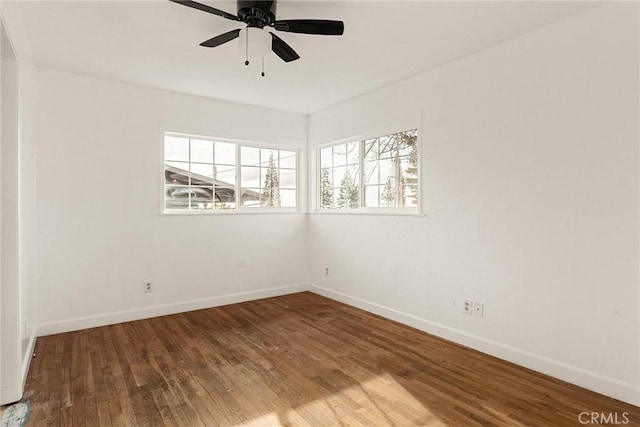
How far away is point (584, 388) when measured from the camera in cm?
236

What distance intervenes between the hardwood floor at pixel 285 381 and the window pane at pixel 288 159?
7.47ft

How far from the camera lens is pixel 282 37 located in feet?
9.06

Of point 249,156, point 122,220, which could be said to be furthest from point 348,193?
point 122,220

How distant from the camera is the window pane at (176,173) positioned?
4.07 metres

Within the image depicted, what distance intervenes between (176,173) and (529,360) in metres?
3.79

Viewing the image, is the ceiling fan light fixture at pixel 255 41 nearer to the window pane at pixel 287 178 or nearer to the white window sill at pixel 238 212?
the white window sill at pixel 238 212

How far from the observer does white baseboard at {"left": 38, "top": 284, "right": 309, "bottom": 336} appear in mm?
3416

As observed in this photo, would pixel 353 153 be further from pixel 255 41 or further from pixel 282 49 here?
pixel 255 41

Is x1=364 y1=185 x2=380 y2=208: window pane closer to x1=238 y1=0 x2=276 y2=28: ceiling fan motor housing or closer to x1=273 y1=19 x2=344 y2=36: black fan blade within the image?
x1=273 y1=19 x2=344 y2=36: black fan blade

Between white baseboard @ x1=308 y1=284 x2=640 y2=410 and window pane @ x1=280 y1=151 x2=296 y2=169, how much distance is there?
2194mm

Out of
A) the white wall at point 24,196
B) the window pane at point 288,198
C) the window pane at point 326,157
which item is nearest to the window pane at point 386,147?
the window pane at point 326,157

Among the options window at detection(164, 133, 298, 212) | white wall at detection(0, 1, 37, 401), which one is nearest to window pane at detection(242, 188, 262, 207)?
window at detection(164, 133, 298, 212)

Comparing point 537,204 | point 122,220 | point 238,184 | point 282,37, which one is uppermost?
point 282,37

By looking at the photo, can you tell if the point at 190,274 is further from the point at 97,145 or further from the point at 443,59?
the point at 443,59
